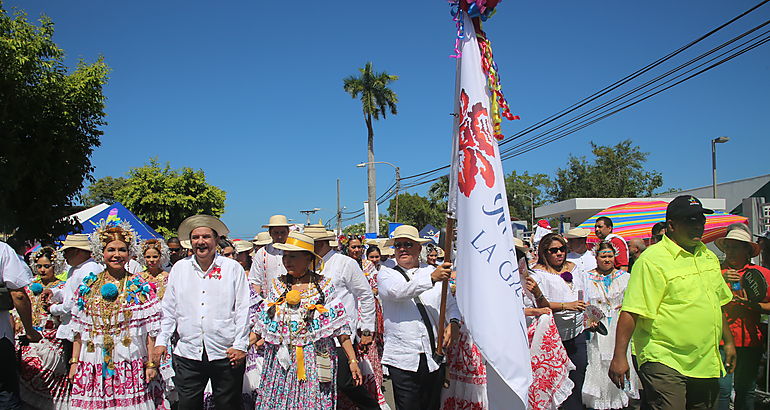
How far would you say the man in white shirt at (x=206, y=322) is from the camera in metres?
4.57

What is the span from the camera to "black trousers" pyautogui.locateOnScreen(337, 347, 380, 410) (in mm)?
4855

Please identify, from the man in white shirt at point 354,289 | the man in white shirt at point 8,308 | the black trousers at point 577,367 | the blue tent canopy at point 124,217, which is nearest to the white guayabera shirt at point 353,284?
the man in white shirt at point 354,289

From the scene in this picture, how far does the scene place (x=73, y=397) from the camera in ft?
16.2

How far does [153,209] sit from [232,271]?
23.4 metres

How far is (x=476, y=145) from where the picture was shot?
3.90 meters

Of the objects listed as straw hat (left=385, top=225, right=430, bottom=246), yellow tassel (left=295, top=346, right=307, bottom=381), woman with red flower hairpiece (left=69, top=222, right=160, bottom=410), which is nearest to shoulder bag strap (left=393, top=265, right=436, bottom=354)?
straw hat (left=385, top=225, right=430, bottom=246)

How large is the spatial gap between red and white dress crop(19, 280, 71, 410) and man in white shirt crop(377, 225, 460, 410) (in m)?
4.14

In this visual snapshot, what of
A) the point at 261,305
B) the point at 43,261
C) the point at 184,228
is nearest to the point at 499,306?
the point at 261,305

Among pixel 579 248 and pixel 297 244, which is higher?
pixel 297 244

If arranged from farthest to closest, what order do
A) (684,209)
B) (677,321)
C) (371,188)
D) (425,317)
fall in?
1. (371,188)
2. (425,317)
3. (684,209)
4. (677,321)

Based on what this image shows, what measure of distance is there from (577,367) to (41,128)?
1367cm

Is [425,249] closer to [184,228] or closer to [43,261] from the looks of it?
[184,228]

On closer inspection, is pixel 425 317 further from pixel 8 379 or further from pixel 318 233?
pixel 8 379

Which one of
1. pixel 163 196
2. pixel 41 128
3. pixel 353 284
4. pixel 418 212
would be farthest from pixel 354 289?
pixel 418 212
